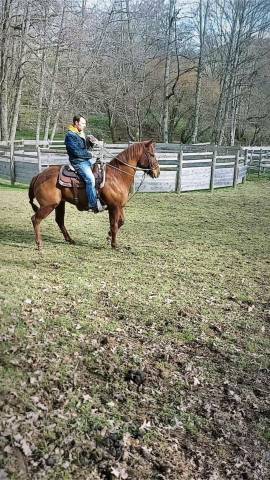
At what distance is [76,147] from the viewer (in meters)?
7.72

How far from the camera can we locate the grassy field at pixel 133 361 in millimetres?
3330

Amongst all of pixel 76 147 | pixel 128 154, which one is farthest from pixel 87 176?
pixel 128 154

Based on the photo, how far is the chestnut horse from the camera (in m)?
7.92

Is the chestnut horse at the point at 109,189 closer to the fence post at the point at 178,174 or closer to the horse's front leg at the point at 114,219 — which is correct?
the horse's front leg at the point at 114,219

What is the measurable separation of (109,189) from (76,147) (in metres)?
0.98

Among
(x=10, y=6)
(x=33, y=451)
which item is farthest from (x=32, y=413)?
(x=10, y=6)

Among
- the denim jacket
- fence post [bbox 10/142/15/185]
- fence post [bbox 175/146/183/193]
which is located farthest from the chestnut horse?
fence post [bbox 10/142/15/185]

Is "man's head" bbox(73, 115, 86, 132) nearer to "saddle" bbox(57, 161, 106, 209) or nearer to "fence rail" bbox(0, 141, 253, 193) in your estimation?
"saddle" bbox(57, 161, 106, 209)

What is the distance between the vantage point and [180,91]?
35125 mm

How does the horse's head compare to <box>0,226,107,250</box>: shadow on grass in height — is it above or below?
above

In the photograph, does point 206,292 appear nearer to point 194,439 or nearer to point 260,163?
point 194,439

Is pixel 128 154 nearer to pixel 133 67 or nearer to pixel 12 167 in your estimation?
pixel 12 167

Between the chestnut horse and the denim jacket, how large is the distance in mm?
463

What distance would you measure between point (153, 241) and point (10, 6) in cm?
1591
